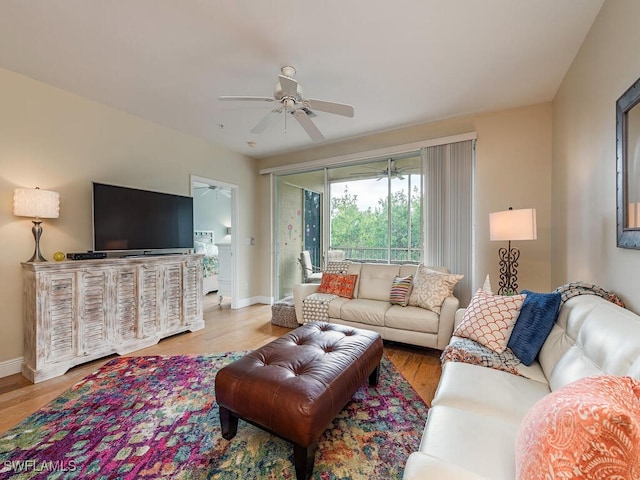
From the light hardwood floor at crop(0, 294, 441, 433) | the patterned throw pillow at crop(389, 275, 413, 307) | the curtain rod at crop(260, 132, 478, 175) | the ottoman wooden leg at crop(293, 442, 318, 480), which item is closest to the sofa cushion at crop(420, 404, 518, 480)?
the ottoman wooden leg at crop(293, 442, 318, 480)

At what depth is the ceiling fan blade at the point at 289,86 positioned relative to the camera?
79.8 inches

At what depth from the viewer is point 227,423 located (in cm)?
164

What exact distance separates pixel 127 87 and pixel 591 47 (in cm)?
402

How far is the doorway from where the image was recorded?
16.1ft

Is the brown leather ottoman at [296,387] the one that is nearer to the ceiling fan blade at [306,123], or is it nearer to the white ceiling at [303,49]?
the ceiling fan blade at [306,123]

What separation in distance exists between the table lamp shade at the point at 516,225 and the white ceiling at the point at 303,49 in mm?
1313

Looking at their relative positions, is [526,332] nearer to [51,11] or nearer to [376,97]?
[376,97]

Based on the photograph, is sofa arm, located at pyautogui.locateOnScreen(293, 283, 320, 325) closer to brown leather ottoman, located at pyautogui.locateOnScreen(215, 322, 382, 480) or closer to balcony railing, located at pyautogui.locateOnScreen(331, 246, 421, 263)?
balcony railing, located at pyautogui.locateOnScreen(331, 246, 421, 263)

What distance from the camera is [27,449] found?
1.58 m

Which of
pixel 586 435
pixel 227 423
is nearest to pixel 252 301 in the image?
pixel 227 423

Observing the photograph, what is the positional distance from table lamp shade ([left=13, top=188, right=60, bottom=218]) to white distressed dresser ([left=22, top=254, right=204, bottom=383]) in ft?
1.51

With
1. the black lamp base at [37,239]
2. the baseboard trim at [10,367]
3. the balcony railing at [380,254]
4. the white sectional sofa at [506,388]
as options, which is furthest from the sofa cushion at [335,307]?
the baseboard trim at [10,367]

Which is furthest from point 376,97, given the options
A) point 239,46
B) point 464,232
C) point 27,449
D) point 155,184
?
point 27,449

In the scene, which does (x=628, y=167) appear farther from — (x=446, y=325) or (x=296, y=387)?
(x=296, y=387)
